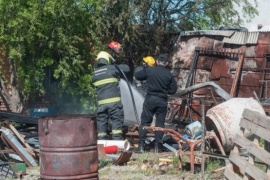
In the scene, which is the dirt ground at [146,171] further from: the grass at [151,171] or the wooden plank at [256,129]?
the wooden plank at [256,129]

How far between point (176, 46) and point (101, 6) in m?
2.69

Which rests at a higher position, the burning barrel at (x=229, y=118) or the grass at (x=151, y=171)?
the burning barrel at (x=229, y=118)

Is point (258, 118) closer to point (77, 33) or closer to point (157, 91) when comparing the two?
point (157, 91)

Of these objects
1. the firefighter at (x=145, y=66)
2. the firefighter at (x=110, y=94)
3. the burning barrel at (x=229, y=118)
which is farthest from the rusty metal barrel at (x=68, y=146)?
the firefighter at (x=145, y=66)

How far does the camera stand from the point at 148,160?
8820 mm

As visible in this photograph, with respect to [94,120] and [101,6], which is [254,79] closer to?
[101,6]

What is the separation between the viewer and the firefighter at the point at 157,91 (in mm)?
9742

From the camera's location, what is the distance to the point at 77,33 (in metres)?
15.0

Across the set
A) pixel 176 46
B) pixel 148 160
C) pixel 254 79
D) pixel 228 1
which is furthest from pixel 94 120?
pixel 228 1

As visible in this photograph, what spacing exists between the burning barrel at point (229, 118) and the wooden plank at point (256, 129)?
1.38 meters

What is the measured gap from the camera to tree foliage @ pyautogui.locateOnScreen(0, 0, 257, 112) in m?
14.0

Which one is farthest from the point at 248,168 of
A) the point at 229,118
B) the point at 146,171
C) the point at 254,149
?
the point at 146,171

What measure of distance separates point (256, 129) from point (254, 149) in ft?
0.73

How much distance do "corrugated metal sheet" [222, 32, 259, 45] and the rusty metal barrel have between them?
9018 mm
